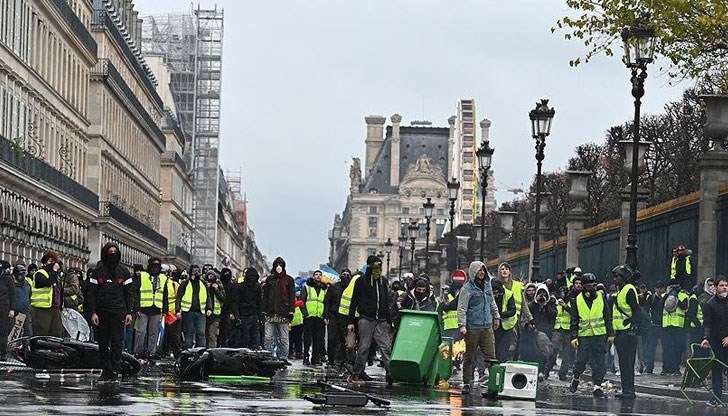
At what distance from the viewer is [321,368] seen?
102 feet

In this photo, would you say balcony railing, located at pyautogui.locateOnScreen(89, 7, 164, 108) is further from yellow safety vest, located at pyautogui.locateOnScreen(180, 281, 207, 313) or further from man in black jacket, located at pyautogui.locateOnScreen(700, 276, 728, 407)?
man in black jacket, located at pyautogui.locateOnScreen(700, 276, 728, 407)

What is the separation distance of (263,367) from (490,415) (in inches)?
264

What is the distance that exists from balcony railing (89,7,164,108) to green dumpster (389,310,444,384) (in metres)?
Result: 57.0

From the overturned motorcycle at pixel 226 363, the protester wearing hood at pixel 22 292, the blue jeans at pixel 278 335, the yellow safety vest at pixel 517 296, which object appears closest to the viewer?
the overturned motorcycle at pixel 226 363

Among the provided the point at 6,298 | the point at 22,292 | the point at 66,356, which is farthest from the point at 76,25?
the point at 66,356

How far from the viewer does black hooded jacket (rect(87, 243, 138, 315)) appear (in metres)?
21.5

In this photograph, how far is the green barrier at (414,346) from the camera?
23734mm

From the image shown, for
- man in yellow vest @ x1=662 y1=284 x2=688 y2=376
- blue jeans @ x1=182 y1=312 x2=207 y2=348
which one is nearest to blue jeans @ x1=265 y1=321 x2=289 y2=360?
blue jeans @ x1=182 y1=312 x2=207 y2=348

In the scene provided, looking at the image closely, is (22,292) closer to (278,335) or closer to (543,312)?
(278,335)

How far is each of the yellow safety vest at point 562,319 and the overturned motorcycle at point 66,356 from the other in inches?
329

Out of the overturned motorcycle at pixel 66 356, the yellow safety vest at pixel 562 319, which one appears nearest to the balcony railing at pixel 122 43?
the yellow safety vest at pixel 562 319

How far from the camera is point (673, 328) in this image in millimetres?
30219

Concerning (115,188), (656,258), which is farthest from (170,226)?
(656,258)

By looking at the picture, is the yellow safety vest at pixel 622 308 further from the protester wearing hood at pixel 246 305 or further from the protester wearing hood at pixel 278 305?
the protester wearing hood at pixel 246 305
